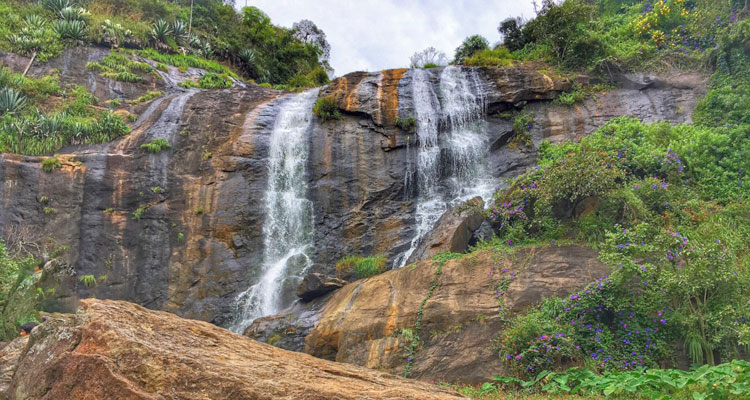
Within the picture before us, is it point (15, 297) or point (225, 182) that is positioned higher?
point (225, 182)

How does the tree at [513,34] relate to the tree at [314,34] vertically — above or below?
below

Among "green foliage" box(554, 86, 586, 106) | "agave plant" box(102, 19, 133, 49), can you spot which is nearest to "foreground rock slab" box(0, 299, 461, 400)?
"green foliage" box(554, 86, 586, 106)

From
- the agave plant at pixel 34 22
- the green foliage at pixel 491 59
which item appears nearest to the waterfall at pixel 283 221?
the green foliage at pixel 491 59

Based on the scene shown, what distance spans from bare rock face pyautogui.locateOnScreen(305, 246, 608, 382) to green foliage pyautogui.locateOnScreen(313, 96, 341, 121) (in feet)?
33.2

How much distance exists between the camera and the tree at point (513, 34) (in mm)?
25844

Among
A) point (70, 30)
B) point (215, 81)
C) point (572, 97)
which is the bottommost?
point (572, 97)

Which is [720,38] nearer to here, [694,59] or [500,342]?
[694,59]

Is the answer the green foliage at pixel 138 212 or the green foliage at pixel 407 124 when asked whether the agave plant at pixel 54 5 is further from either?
the green foliage at pixel 407 124

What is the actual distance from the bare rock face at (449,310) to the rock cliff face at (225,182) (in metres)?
4.79

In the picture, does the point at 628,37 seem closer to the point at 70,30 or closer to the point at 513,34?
the point at 513,34

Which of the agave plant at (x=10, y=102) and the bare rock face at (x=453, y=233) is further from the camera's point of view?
the agave plant at (x=10, y=102)

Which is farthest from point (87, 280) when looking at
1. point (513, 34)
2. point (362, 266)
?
point (513, 34)

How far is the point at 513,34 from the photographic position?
1032 inches

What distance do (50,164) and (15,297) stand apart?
22.7 feet
